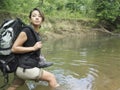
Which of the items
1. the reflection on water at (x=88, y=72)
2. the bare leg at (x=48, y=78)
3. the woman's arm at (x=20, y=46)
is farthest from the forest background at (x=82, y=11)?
the woman's arm at (x=20, y=46)

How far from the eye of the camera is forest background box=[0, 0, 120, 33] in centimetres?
2523

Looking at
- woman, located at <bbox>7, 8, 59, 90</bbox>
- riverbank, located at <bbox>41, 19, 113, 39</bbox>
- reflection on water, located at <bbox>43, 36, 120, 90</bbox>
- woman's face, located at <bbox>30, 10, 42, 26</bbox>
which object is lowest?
riverbank, located at <bbox>41, 19, 113, 39</bbox>

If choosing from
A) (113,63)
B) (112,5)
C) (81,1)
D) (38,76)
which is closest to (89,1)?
(81,1)

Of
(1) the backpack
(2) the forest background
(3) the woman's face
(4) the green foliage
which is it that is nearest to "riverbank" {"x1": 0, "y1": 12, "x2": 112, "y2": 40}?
(2) the forest background

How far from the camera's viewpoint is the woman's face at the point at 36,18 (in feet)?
16.7

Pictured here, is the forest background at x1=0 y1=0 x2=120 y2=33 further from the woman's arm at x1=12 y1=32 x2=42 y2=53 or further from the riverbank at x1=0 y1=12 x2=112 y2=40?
the woman's arm at x1=12 y1=32 x2=42 y2=53

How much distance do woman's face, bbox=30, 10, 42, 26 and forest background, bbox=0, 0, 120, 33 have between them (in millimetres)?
18205

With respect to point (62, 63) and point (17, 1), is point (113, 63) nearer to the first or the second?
point (62, 63)

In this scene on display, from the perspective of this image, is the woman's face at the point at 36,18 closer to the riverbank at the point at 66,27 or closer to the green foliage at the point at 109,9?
the riverbank at the point at 66,27

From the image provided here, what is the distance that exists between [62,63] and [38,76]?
4.68 metres

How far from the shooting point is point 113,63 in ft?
31.4

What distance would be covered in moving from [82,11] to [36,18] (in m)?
24.9

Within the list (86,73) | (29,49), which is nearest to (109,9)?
(86,73)

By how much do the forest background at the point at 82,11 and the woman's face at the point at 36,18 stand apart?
1821 cm
